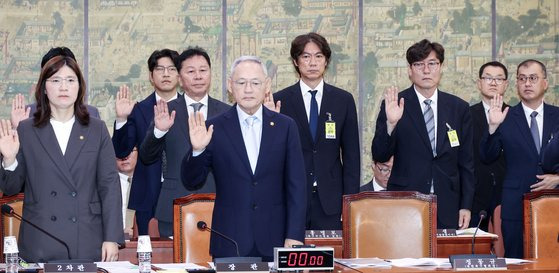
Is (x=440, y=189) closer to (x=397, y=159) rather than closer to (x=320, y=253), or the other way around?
(x=397, y=159)

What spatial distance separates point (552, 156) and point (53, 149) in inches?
120

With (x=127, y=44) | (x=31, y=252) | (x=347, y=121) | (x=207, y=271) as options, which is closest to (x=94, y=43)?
(x=127, y=44)

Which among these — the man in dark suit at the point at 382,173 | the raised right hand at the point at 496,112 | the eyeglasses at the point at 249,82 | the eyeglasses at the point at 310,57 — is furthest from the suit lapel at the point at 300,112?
the eyeglasses at the point at 249,82

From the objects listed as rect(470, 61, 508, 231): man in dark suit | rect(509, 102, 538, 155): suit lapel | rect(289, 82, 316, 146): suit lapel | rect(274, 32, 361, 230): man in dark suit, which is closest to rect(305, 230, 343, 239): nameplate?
rect(274, 32, 361, 230): man in dark suit

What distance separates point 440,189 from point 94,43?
3447 millimetres

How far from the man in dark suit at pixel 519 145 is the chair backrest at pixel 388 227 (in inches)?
47.6

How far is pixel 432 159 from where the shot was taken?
19.2ft

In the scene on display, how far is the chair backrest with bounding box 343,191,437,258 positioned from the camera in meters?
4.86

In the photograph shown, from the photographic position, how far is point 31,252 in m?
4.25

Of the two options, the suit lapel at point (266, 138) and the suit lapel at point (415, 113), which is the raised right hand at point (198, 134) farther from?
the suit lapel at point (415, 113)

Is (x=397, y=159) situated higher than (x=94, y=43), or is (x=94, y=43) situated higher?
(x=94, y=43)

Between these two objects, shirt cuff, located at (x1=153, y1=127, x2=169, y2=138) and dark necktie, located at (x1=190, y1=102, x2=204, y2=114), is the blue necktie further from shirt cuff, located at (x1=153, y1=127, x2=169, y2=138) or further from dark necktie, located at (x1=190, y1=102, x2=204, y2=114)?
shirt cuff, located at (x1=153, y1=127, x2=169, y2=138)

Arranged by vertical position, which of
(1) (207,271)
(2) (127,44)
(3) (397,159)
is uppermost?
(2) (127,44)

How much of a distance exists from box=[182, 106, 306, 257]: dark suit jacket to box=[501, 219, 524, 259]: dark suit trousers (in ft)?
6.78
